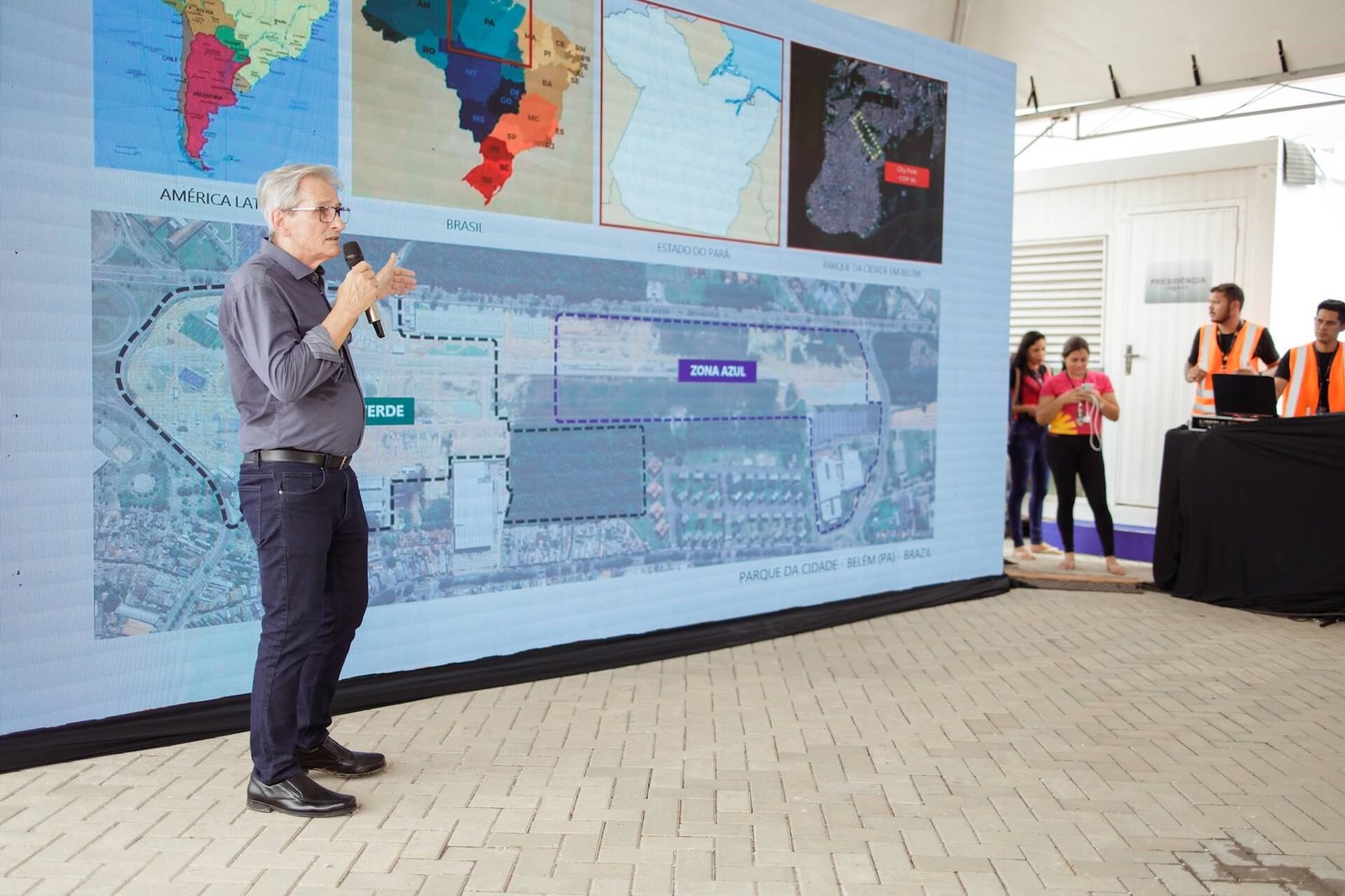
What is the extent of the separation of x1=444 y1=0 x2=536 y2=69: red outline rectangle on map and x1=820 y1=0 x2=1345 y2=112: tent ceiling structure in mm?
5243

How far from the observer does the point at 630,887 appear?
271 cm

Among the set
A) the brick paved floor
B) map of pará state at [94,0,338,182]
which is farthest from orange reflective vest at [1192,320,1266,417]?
map of pará state at [94,0,338,182]

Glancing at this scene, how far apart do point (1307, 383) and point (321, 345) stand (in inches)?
257

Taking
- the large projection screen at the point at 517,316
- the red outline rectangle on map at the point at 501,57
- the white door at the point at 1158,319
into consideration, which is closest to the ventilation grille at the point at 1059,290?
the white door at the point at 1158,319

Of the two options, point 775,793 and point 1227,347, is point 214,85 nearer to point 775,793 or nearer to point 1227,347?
point 775,793

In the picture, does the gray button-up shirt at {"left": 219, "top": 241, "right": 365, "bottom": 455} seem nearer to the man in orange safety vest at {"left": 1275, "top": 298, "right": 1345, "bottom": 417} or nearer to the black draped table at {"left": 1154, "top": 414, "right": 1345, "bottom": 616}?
the black draped table at {"left": 1154, "top": 414, "right": 1345, "bottom": 616}

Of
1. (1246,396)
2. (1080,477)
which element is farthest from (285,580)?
(1080,477)

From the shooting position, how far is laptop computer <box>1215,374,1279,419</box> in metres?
6.56

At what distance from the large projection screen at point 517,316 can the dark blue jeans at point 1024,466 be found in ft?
4.40

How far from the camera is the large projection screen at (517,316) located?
3631 millimetres

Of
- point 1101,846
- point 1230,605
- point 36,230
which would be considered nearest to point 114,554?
point 36,230

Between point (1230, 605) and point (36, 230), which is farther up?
point (36, 230)

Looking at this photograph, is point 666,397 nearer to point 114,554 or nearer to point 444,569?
point 444,569

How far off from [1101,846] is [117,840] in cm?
264
